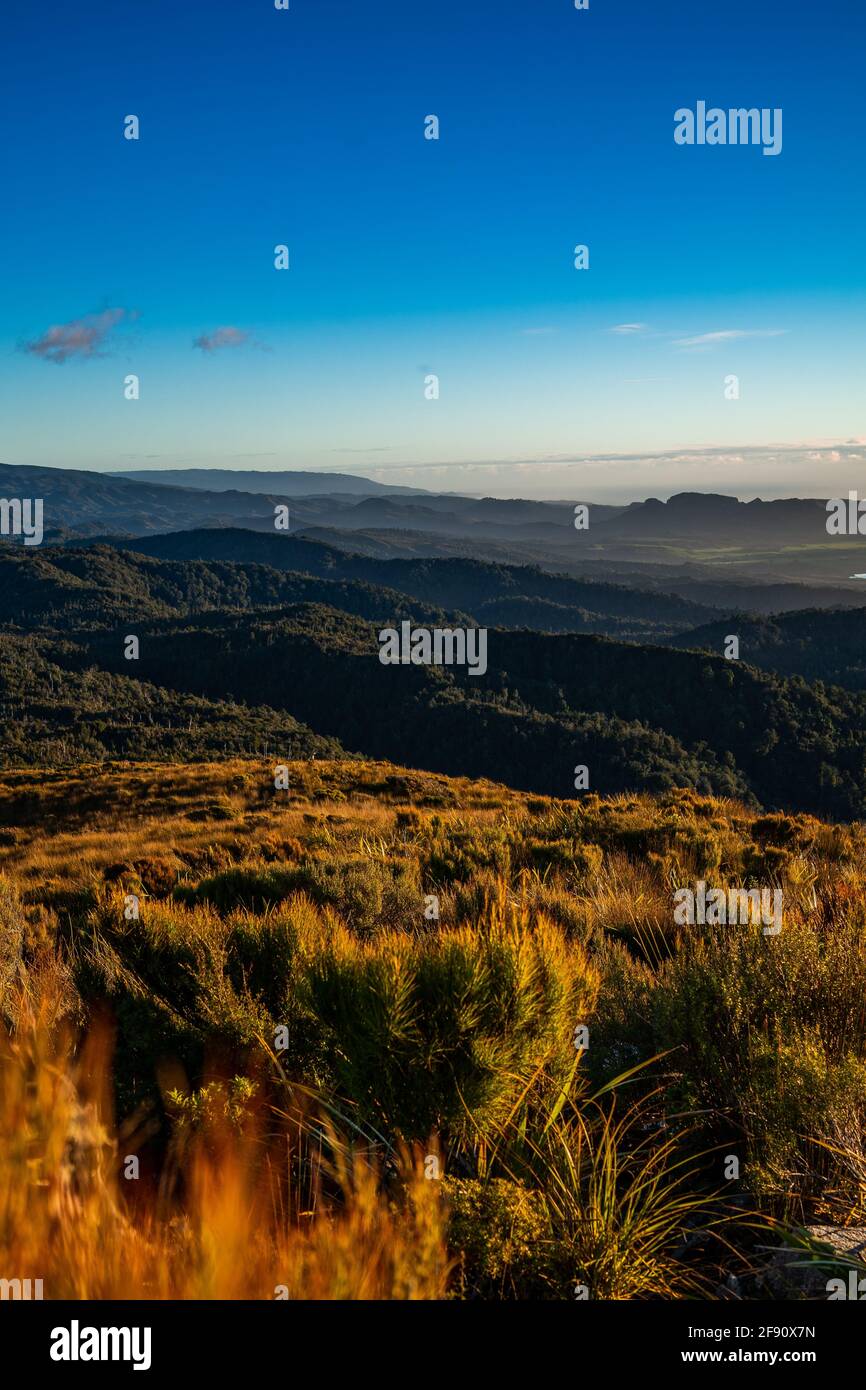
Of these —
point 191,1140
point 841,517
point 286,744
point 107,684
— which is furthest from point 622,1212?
point 107,684

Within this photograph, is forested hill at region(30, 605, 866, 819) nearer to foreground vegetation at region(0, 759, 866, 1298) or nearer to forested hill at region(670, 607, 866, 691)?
forested hill at region(670, 607, 866, 691)

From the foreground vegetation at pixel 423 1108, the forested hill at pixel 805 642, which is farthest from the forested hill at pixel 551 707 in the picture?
the foreground vegetation at pixel 423 1108

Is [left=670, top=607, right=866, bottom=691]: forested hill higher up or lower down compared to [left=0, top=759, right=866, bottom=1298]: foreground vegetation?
higher up

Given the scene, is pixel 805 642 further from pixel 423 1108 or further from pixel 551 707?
pixel 423 1108

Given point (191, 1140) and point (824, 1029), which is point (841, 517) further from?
point (191, 1140)

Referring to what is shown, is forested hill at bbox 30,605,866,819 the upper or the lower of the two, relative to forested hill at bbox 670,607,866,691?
lower

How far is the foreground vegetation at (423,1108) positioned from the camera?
1482mm

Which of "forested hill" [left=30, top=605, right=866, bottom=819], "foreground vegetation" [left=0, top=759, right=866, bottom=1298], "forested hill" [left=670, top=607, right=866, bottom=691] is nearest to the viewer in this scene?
"foreground vegetation" [left=0, top=759, right=866, bottom=1298]

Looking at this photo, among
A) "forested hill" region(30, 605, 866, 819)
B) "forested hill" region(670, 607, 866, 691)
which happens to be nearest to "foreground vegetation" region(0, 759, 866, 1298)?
"forested hill" region(30, 605, 866, 819)

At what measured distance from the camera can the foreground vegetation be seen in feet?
4.86

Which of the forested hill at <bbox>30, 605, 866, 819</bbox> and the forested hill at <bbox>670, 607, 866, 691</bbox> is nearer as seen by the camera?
the forested hill at <bbox>30, 605, 866, 819</bbox>

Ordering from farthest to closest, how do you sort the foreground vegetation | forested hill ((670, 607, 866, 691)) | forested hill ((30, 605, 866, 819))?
forested hill ((670, 607, 866, 691)) < forested hill ((30, 605, 866, 819)) < the foreground vegetation
